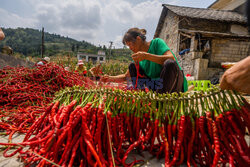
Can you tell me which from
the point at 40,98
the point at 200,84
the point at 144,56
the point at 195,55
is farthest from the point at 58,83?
the point at 195,55

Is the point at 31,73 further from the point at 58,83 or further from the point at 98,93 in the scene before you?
the point at 98,93

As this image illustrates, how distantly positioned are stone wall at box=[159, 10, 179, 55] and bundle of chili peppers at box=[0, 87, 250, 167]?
488 inches

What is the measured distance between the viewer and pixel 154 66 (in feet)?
7.22

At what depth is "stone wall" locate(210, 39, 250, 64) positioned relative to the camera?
9.00 m

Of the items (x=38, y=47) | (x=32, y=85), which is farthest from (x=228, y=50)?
(x=38, y=47)

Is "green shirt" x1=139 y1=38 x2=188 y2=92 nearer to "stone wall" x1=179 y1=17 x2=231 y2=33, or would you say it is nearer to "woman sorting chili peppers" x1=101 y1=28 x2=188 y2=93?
"woman sorting chili peppers" x1=101 y1=28 x2=188 y2=93

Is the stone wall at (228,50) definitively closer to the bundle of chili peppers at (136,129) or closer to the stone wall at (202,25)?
the stone wall at (202,25)

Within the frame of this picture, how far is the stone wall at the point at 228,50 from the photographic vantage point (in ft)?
29.5

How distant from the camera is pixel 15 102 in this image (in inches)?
66.9

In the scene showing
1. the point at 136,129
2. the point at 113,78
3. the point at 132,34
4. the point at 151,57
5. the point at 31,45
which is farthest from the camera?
the point at 31,45

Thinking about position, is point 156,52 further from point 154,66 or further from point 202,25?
point 202,25

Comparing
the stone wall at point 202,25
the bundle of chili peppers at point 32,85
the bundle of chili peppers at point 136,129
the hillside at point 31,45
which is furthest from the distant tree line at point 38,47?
the bundle of chili peppers at point 136,129

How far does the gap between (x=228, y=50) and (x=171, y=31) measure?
581 cm

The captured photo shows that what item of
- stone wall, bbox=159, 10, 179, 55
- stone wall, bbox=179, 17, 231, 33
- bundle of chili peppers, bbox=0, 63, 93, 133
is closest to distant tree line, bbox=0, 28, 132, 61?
stone wall, bbox=159, 10, 179, 55
